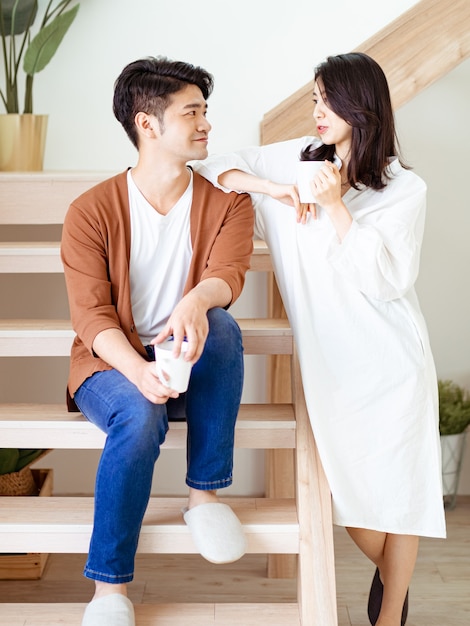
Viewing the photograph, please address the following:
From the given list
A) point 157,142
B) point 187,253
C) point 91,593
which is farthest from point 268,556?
point 157,142

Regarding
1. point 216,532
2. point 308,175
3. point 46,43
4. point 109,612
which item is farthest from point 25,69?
point 109,612

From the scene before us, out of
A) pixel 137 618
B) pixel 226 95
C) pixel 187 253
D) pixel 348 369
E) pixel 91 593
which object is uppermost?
pixel 226 95

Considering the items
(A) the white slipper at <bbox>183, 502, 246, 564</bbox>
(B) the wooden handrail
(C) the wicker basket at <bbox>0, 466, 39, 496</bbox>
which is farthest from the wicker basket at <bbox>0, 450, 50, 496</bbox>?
(B) the wooden handrail

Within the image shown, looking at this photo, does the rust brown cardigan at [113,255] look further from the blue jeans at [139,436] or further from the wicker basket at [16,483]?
the wicker basket at [16,483]

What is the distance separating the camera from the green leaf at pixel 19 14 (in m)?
2.99

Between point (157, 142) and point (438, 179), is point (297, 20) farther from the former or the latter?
Result: point (157, 142)

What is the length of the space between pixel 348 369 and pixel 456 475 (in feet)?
4.48

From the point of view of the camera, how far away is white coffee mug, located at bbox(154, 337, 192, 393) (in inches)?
68.3

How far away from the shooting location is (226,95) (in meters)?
3.16

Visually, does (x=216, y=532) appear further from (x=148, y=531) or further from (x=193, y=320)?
(x=193, y=320)

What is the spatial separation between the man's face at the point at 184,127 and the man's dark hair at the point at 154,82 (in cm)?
2

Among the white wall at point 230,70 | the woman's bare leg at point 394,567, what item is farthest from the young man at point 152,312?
the white wall at point 230,70

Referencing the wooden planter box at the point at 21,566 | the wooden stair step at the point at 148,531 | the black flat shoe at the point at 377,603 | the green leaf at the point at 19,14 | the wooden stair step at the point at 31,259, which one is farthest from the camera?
the green leaf at the point at 19,14

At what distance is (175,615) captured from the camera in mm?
1910
